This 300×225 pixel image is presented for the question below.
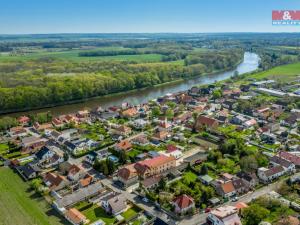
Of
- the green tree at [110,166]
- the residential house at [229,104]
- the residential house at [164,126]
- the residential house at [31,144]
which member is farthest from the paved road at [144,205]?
the residential house at [229,104]

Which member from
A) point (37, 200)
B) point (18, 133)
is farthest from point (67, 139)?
point (37, 200)

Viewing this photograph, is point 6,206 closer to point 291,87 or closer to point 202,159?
point 202,159

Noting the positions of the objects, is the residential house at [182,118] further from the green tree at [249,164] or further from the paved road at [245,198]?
the paved road at [245,198]

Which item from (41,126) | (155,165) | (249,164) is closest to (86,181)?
(155,165)

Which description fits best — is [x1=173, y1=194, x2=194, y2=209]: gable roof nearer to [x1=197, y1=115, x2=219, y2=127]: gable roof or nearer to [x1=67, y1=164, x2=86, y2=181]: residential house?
[x1=67, y1=164, x2=86, y2=181]: residential house

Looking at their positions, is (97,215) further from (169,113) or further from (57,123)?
(169,113)
